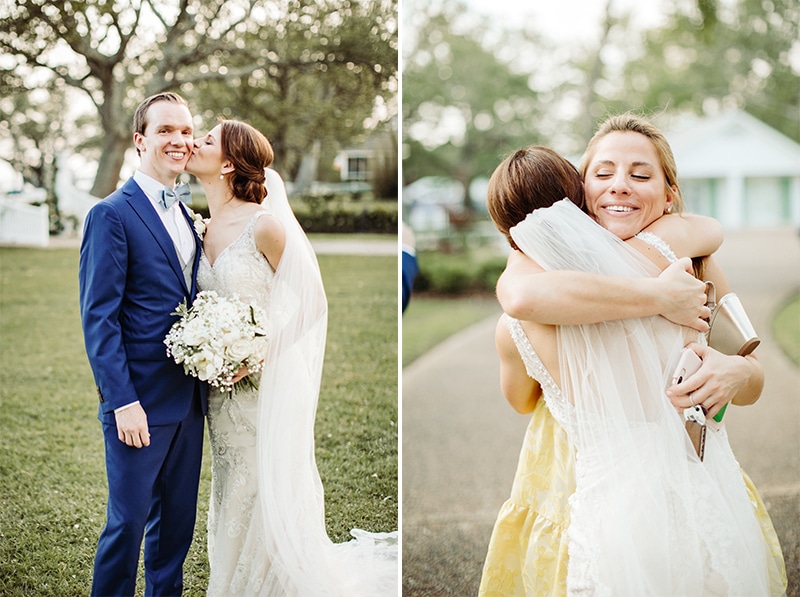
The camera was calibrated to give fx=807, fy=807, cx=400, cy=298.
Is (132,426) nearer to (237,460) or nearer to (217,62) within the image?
(237,460)

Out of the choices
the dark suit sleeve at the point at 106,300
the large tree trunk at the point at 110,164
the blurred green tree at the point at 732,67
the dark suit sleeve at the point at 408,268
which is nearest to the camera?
the dark suit sleeve at the point at 106,300

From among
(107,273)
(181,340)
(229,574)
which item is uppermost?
(107,273)

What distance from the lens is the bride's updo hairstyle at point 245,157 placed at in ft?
9.64

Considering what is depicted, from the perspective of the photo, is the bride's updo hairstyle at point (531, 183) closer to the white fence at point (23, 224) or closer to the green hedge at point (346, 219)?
the white fence at point (23, 224)

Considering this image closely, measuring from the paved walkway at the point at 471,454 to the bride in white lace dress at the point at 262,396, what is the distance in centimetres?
79

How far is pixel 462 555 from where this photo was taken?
3893 mm

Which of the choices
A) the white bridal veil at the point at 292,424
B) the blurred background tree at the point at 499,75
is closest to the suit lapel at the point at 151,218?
the white bridal veil at the point at 292,424

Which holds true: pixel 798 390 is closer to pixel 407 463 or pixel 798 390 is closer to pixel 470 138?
pixel 407 463

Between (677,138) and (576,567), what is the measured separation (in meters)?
22.5

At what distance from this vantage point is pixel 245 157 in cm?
296

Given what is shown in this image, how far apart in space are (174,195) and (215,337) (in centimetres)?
54

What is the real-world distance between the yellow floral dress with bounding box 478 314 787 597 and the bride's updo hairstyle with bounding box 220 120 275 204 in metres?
1.19

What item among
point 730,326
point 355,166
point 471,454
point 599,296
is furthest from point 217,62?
point 730,326

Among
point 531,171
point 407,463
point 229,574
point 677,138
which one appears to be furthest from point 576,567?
point 677,138
